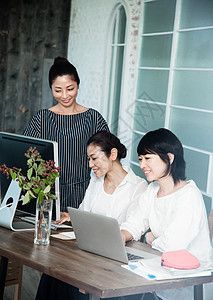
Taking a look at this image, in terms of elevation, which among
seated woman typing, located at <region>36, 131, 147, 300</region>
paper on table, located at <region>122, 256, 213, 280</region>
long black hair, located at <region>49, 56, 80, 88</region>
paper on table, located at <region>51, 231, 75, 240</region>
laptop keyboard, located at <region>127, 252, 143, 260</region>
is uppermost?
long black hair, located at <region>49, 56, 80, 88</region>

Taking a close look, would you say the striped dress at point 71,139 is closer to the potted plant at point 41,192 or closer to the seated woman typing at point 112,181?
the seated woman typing at point 112,181

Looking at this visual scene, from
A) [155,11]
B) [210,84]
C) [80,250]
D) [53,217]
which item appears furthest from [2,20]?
[80,250]

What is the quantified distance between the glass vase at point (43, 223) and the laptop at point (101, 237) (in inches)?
5.0

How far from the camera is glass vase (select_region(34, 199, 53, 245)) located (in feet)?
7.38

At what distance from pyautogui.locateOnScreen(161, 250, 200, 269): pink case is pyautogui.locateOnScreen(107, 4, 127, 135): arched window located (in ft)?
10.2

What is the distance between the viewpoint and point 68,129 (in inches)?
120

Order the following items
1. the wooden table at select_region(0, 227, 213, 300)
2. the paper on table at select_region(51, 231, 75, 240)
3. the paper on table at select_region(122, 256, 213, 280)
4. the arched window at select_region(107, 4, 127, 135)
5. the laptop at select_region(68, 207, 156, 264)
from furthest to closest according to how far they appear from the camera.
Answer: the arched window at select_region(107, 4, 127, 135) < the paper on table at select_region(51, 231, 75, 240) < the laptop at select_region(68, 207, 156, 264) < the paper on table at select_region(122, 256, 213, 280) < the wooden table at select_region(0, 227, 213, 300)

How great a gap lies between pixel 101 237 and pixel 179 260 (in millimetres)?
340

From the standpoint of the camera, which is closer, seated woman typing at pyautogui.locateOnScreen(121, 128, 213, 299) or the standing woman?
seated woman typing at pyautogui.locateOnScreen(121, 128, 213, 299)

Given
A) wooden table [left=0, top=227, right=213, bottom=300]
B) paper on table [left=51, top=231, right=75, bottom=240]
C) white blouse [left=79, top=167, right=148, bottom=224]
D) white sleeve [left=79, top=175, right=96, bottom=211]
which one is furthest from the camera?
white sleeve [left=79, top=175, right=96, bottom=211]

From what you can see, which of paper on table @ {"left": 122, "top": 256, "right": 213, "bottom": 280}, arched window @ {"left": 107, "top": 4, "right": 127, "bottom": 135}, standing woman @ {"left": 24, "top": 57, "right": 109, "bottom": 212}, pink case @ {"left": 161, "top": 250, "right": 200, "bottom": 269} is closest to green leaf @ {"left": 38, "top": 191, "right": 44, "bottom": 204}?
paper on table @ {"left": 122, "top": 256, "right": 213, "bottom": 280}

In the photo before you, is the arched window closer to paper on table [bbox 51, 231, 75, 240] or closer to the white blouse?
the white blouse

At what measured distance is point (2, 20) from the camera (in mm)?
5477

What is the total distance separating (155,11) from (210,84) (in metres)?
1.15
